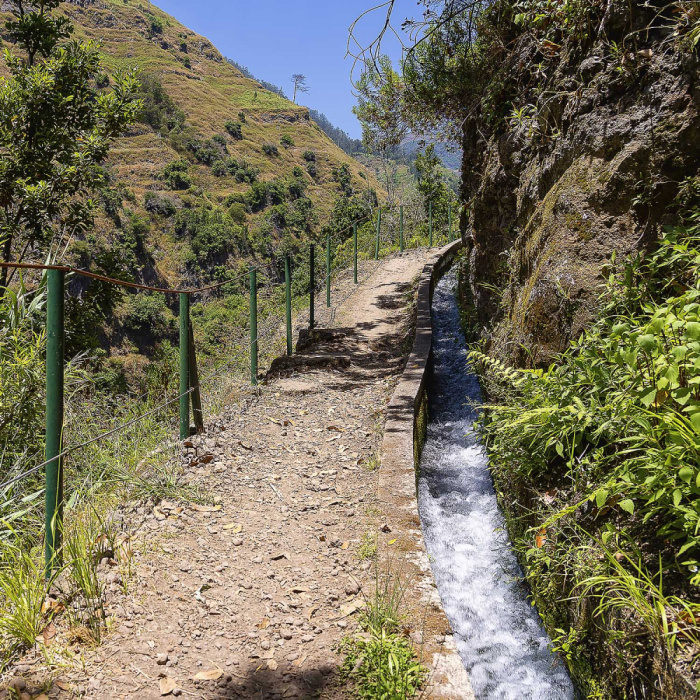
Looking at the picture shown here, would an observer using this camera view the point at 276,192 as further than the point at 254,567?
Yes

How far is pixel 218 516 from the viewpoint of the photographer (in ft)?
12.7

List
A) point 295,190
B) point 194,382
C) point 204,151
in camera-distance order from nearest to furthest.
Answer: point 194,382 → point 204,151 → point 295,190

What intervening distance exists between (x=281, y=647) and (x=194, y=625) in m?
0.46

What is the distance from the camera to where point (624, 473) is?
7.91 ft

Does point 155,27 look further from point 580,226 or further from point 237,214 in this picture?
point 580,226

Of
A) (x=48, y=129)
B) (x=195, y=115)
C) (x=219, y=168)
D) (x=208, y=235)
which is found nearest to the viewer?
(x=48, y=129)

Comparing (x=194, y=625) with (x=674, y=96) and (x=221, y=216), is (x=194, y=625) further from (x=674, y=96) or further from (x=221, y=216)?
(x=221, y=216)

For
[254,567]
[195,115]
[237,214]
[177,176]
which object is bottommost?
[254,567]

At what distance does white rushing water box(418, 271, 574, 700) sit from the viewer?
10.1 feet

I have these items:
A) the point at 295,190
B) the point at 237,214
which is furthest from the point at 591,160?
the point at 295,190

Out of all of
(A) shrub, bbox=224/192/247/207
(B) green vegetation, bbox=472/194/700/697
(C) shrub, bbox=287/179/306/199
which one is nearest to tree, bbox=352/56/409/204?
(B) green vegetation, bbox=472/194/700/697

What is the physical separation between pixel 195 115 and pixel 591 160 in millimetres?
107336

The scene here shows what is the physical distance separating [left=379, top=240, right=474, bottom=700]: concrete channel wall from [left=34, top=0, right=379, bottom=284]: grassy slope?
6109cm

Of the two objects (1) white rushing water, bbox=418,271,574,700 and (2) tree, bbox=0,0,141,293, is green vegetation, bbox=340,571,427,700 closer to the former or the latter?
(1) white rushing water, bbox=418,271,574,700
